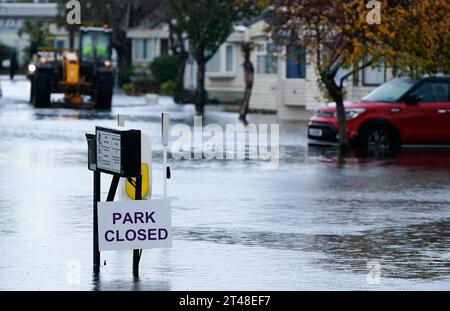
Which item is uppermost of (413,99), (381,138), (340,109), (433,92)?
(433,92)

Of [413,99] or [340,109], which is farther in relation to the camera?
[340,109]

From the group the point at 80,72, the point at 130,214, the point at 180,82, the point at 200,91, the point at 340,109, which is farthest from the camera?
the point at 180,82

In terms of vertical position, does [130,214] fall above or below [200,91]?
above

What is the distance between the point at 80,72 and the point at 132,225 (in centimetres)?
3509

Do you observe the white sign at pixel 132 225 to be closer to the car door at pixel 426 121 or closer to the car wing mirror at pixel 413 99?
the car door at pixel 426 121

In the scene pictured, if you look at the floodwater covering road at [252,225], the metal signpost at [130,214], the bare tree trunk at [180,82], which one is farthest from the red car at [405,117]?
the bare tree trunk at [180,82]

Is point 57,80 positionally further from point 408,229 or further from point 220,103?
point 408,229

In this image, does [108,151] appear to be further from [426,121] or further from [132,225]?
[426,121]

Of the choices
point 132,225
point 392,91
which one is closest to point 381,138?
point 392,91

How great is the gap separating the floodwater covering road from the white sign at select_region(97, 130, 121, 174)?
882 millimetres

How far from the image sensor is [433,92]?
2927 centimetres

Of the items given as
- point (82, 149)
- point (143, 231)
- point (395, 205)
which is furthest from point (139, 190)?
point (82, 149)

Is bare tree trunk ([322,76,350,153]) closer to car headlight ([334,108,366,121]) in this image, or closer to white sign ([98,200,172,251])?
car headlight ([334,108,366,121])

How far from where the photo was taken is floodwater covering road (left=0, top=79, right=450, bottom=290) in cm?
1174
